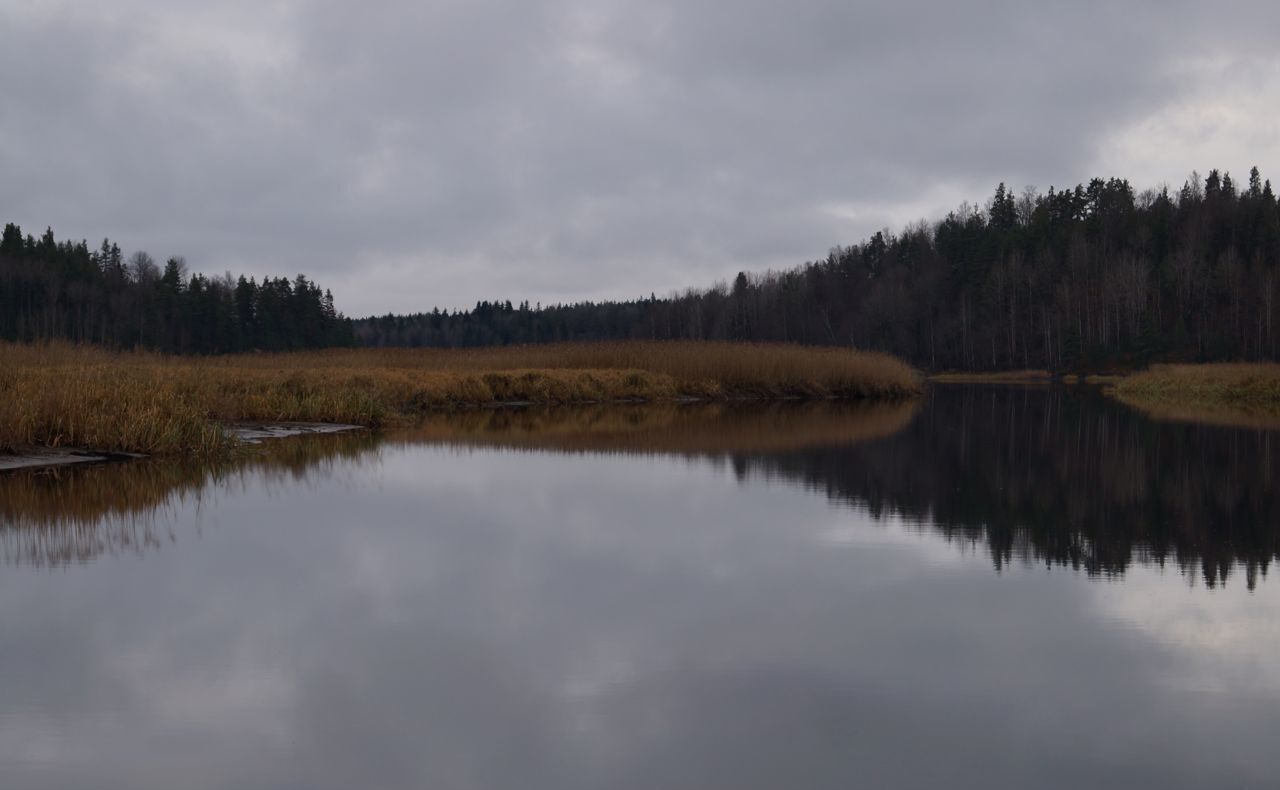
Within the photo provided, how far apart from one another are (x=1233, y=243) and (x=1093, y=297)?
10.3 metres

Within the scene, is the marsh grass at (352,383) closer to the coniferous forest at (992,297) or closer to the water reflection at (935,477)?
the water reflection at (935,477)

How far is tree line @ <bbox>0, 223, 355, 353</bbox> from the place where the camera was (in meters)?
61.0

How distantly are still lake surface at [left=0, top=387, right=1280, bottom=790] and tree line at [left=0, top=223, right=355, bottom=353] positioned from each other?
5758 cm

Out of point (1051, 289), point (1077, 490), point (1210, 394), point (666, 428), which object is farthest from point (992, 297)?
point (1077, 490)

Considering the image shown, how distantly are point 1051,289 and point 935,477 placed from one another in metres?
62.4

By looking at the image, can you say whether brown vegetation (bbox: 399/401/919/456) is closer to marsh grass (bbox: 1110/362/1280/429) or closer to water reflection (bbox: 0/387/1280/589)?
water reflection (bbox: 0/387/1280/589)

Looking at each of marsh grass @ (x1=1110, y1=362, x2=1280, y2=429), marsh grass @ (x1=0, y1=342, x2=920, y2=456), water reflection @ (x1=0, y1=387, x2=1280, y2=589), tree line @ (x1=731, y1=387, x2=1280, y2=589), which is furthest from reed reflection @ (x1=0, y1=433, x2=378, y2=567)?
marsh grass @ (x1=1110, y1=362, x2=1280, y2=429)

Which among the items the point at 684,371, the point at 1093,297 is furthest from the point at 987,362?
the point at 684,371

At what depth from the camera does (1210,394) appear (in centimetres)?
3017

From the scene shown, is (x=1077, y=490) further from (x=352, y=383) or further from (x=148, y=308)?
(x=148, y=308)

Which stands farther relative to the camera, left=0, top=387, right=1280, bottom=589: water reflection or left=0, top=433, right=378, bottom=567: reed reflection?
left=0, top=387, right=1280, bottom=589: water reflection

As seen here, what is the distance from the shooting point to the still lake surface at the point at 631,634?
304 cm

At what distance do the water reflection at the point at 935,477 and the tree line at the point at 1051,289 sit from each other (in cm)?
4600

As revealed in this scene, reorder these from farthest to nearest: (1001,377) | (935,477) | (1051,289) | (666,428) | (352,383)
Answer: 1. (1051,289)
2. (1001,377)
3. (352,383)
4. (666,428)
5. (935,477)
